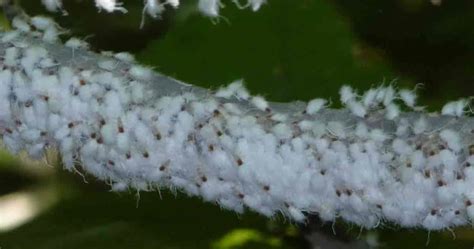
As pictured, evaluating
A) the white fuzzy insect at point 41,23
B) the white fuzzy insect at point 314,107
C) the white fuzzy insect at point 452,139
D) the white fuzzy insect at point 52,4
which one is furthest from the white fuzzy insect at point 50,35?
the white fuzzy insect at point 452,139

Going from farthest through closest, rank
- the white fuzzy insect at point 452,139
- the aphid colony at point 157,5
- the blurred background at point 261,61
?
1. the blurred background at point 261,61
2. the aphid colony at point 157,5
3. the white fuzzy insect at point 452,139

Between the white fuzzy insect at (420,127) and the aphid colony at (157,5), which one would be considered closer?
the white fuzzy insect at (420,127)

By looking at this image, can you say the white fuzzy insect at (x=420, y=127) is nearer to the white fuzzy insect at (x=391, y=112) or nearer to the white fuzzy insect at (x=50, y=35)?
the white fuzzy insect at (x=391, y=112)

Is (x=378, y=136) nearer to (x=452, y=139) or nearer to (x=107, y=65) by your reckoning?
(x=452, y=139)

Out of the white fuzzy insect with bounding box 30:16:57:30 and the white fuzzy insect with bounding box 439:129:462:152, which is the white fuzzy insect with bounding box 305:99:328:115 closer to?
the white fuzzy insect with bounding box 439:129:462:152

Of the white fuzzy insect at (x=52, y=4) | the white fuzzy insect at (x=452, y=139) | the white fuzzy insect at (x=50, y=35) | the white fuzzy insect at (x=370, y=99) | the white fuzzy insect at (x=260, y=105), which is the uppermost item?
the white fuzzy insect at (x=52, y=4)

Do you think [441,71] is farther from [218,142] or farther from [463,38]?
[218,142]

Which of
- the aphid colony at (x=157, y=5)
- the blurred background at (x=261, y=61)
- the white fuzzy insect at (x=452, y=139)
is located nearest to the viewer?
the white fuzzy insect at (x=452, y=139)
